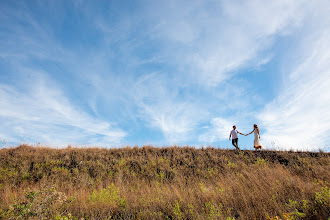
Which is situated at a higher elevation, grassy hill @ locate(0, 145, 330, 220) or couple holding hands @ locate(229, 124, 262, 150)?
couple holding hands @ locate(229, 124, 262, 150)

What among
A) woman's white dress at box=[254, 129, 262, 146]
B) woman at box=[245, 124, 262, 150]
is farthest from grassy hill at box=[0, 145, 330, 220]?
woman's white dress at box=[254, 129, 262, 146]

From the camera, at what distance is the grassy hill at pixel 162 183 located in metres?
5.68

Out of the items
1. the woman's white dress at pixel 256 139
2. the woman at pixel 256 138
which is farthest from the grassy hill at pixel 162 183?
the woman's white dress at pixel 256 139

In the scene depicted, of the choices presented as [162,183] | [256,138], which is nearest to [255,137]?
[256,138]

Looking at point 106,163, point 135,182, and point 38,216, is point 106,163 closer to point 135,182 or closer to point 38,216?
point 135,182

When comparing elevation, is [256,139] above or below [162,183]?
above

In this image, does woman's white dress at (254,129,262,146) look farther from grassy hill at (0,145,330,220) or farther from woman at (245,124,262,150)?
grassy hill at (0,145,330,220)

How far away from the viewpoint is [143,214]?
6.02 m

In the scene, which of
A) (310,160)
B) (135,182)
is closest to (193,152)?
(135,182)

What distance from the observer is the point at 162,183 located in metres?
10.5

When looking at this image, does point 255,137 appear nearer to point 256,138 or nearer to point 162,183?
point 256,138

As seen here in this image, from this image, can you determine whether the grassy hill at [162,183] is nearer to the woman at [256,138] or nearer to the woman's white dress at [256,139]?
the woman at [256,138]

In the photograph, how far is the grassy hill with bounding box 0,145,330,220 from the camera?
568 cm

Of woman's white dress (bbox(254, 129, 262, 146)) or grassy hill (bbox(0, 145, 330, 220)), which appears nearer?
grassy hill (bbox(0, 145, 330, 220))
